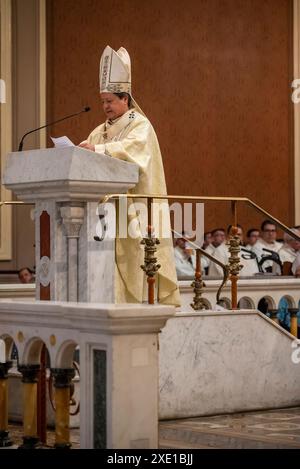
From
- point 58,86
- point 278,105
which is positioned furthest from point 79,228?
point 278,105

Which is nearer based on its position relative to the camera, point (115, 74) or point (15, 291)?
point (115, 74)

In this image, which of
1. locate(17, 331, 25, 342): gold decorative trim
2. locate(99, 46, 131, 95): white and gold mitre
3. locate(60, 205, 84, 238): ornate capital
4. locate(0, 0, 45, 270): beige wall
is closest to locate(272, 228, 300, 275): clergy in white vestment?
locate(0, 0, 45, 270): beige wall

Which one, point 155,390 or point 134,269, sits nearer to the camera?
point 155,390

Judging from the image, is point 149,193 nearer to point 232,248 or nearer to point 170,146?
point 232,248

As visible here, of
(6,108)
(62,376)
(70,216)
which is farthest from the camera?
(6,108)

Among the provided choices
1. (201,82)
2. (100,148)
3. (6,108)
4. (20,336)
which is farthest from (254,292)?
(201,82)

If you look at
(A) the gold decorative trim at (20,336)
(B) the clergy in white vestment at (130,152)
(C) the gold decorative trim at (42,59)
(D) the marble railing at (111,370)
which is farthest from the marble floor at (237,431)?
(C) the gold decorative trim at (42,59)

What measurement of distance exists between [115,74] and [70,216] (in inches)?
61.9

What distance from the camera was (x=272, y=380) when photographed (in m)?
7.95

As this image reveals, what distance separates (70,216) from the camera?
6051mm

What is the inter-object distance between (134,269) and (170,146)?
A: 6803mm

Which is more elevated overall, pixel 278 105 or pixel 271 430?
pixel 278 105

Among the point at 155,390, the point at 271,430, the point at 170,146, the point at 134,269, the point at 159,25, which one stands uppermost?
the point at 159,25

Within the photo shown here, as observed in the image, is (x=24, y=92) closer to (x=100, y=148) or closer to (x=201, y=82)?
(x=201, y=82)
